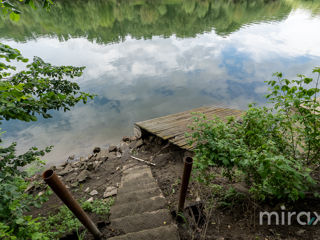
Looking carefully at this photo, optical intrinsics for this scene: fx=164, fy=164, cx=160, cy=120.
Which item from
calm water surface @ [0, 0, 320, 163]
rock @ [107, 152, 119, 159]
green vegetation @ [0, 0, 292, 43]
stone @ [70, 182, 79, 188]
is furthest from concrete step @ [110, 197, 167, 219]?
green vegetation @ [0, 0, 292, 43]

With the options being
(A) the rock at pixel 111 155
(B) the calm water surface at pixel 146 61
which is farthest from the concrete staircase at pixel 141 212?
(B) the calm water surface at pixel 146 61

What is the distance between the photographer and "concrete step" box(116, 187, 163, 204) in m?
3.48

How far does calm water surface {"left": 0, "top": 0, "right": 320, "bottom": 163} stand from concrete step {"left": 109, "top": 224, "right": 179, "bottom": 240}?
593cm

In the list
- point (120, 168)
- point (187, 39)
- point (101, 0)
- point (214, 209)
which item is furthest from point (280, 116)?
point (101, 0)

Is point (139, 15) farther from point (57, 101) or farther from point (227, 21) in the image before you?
point (57, 101)

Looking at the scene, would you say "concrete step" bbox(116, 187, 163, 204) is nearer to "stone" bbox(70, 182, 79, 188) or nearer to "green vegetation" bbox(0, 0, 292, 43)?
"stone" bbox(70, 182, 79, 188)

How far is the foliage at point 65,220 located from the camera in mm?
2755

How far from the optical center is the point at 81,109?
994cm

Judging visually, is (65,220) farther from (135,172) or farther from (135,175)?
(135,172)

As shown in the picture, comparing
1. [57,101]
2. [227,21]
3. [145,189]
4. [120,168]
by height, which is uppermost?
[227,21]

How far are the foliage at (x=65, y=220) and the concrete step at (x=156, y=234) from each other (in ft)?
2.81

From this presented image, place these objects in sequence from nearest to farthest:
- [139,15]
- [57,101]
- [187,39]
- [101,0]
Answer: [57,101], [187,39], [139,15], [101,0]

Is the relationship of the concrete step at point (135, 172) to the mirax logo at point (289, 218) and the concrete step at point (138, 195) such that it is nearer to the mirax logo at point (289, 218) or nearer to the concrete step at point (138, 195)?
the concrete step at point (138, 195)

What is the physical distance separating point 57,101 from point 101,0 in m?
52.8
